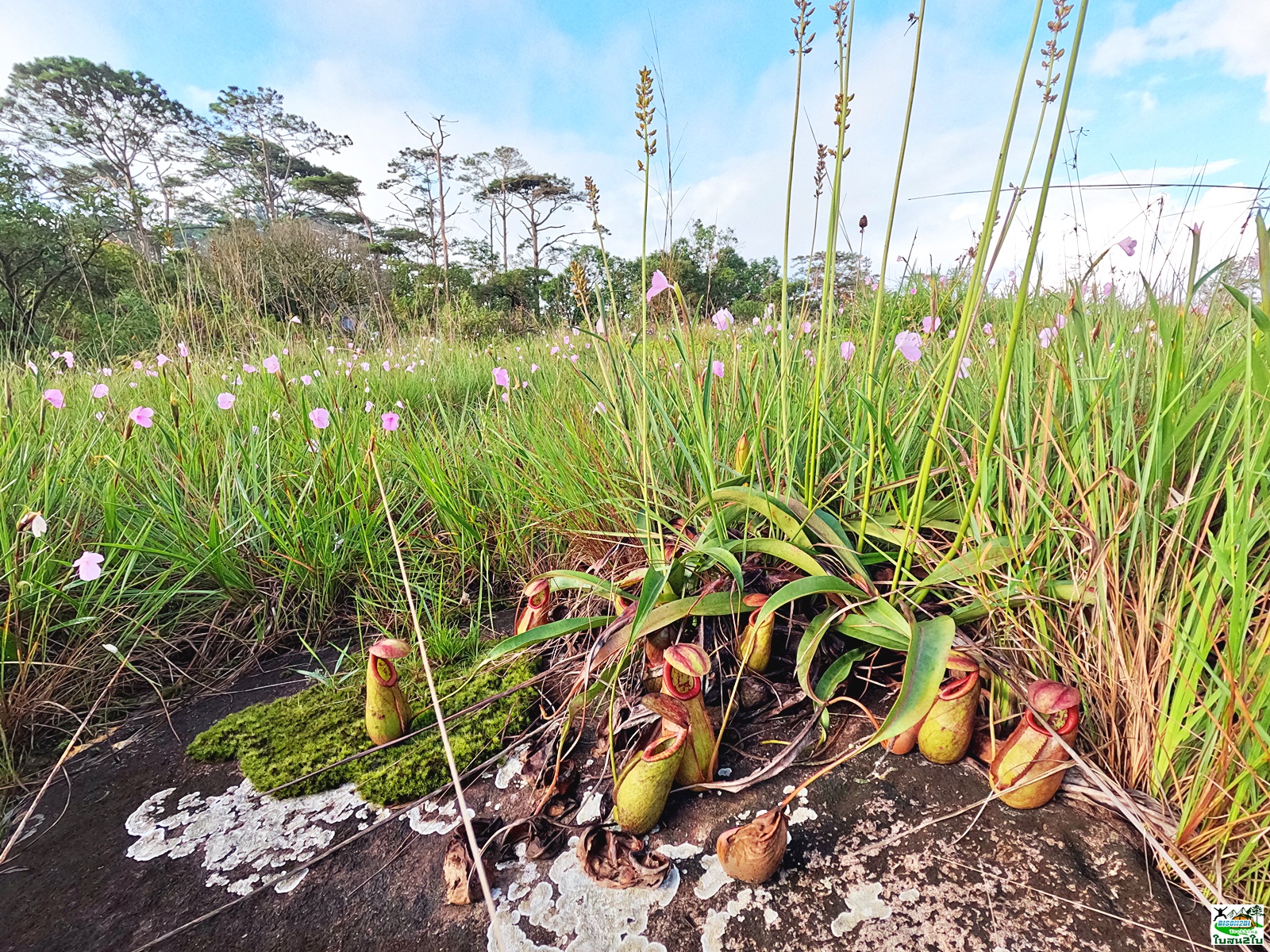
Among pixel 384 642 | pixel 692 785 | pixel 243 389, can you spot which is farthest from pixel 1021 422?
pixel 243 389

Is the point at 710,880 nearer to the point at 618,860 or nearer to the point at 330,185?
the point at 618,860

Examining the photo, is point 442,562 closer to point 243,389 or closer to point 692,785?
point 692,785

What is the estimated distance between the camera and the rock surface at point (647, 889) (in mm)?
724

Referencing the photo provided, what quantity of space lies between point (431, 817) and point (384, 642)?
1.05 ft

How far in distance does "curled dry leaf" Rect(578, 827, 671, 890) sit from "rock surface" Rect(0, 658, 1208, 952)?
0.02 m

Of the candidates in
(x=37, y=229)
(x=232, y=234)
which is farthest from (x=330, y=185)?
(x=232, y=234)

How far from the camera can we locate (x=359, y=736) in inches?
44.8

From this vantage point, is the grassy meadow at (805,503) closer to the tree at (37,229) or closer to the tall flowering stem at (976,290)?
the tall flowering stem at (976,290)

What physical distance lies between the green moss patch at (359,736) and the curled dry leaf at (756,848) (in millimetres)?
517

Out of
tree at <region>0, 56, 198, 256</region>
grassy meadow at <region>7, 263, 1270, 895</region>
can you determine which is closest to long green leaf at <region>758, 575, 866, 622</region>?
grassy meadow at <region>7, 263, 1270, 895</region>

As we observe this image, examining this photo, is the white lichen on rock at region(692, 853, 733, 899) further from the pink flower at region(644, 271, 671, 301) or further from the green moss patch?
the pink flower at region(644, 271, 671, 301)

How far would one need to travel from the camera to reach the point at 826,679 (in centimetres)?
105

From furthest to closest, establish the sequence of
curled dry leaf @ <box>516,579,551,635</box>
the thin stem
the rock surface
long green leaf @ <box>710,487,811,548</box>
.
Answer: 1. curled dry leaf @ <box>516,579,551,635</box>
2. long green leaf @ <box>710,487,811,548</box>
3. the rock surface
4. the thin stem

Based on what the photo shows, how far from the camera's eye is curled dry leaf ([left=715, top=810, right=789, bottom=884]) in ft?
2.50
